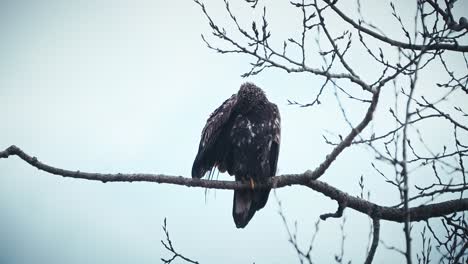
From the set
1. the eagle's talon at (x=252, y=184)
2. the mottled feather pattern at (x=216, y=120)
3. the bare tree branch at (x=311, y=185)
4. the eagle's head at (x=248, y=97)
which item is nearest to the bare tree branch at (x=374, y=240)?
the bare tree branch at (x=311, y=185)

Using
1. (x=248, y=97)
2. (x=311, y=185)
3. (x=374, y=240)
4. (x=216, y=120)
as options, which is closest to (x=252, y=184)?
(x=216, y=120)

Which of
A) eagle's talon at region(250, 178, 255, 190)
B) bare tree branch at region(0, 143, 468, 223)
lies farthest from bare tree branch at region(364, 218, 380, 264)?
eagle's talon at region(250, 178, 255, 190)

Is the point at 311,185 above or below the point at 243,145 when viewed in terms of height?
below

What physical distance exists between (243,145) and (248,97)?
658 mm

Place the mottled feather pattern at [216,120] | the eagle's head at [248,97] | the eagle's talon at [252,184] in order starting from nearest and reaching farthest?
1. the eagle's talon at [252,184]
2. the mottled feather pattern at [216,120]
3. the eagle's head at [248,97]

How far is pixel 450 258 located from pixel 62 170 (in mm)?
2919

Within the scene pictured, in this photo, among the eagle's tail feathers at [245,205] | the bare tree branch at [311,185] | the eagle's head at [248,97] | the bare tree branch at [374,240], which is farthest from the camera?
the eagle's head at [248,97]

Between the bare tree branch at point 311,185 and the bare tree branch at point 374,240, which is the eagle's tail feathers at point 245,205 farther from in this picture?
the bare tree branch at point 374,240

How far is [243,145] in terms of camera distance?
4285 mm

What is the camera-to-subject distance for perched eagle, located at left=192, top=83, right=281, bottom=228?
13.7ft

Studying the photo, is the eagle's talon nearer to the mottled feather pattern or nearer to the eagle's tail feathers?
the eagle's tail feathers

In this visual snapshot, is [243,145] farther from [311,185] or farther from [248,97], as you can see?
[311,185]

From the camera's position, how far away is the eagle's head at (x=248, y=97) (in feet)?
14.9

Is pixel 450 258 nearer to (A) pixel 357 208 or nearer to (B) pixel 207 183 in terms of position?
(A) pixel 357 208
